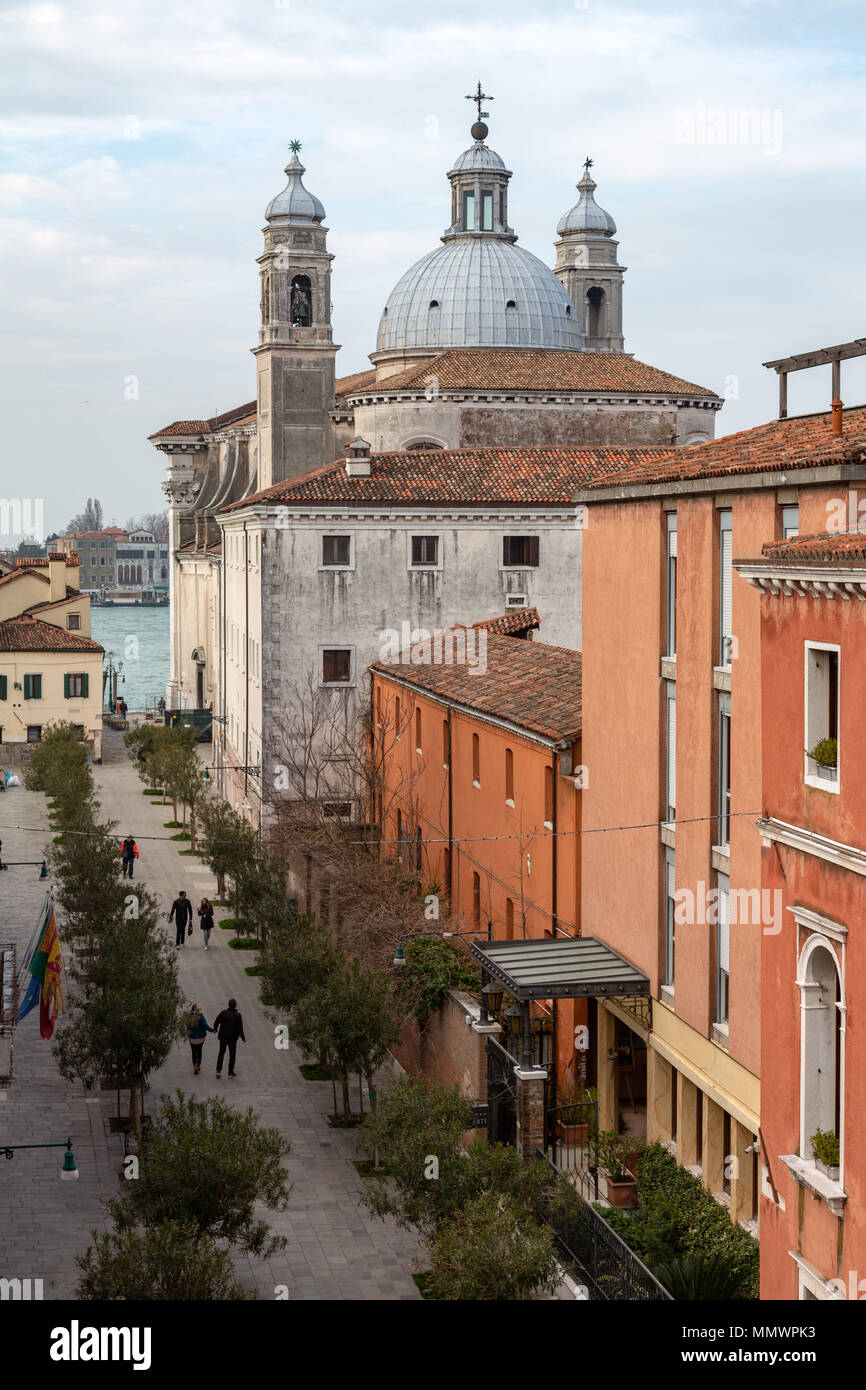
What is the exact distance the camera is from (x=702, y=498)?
15.6 m

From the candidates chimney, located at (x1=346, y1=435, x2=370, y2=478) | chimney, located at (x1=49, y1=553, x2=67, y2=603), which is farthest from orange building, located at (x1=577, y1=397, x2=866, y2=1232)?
chimney, located at (x1=49, y1=553, x2=67, y2=603)

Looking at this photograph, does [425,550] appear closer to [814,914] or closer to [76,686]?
[76,686]

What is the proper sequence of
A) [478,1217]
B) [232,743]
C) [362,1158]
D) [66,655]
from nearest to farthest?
[478,1217] < [362,1158] < [232,743] < [66,655]

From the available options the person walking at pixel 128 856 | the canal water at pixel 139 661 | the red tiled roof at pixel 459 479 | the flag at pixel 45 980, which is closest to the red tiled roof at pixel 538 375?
the red tiled roof at pixel 459 479

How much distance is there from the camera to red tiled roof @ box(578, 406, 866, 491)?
13.2 meters

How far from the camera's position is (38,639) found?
5697 cm

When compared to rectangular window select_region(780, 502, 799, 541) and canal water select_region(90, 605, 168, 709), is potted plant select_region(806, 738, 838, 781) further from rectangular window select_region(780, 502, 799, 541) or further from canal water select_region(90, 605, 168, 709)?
canal water select_region(90, 605, 168, 709)

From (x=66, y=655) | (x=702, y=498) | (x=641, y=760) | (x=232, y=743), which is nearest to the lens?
(x=702, y=498)

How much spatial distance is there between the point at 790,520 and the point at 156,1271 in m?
7.67

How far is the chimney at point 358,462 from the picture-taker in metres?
34.9
